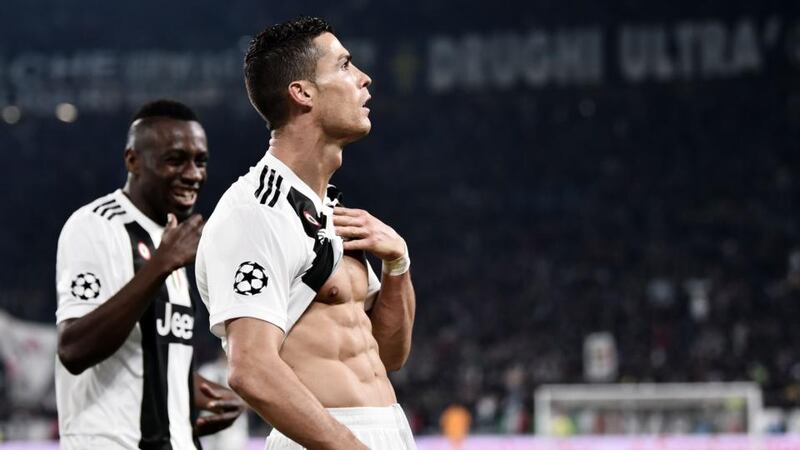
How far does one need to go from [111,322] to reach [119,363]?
324 millimetres

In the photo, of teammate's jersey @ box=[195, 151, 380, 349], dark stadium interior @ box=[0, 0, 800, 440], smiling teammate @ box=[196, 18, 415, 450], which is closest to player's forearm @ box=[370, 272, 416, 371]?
smiling teammate @ box=[196, 18, 415, 450]

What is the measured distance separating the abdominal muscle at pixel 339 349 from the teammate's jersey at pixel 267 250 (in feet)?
0.15

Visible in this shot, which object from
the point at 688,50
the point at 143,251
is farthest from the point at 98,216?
the point at 688,50

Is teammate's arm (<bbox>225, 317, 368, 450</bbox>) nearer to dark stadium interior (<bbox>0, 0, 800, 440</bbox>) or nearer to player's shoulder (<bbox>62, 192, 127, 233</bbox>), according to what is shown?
player's shoulder (<bbox>62, 192, 127, 233</bbox>)

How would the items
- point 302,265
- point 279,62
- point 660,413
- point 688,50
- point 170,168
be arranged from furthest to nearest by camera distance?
point 688,50 < point 660,413 < point 170,168 < point 279,62 < point 302,265

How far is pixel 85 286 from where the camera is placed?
4012 millimetres

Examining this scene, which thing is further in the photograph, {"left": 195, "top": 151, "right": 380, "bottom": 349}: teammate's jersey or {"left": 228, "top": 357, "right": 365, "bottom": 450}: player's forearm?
{"left": 195, "top": 151, "right": 380, "bottom": 349}: teammate's jersey

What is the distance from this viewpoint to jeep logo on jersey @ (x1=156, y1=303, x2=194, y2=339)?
4203 mm

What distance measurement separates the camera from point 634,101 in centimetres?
2877

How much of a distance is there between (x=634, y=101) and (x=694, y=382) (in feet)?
31.0

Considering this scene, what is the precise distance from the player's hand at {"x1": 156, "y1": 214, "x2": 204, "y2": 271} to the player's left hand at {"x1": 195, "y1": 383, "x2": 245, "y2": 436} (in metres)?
0.86

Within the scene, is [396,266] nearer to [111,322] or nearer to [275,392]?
[275,392]

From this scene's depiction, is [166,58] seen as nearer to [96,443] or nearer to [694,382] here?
[694,382]

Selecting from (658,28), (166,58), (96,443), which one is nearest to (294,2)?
(166,58)
